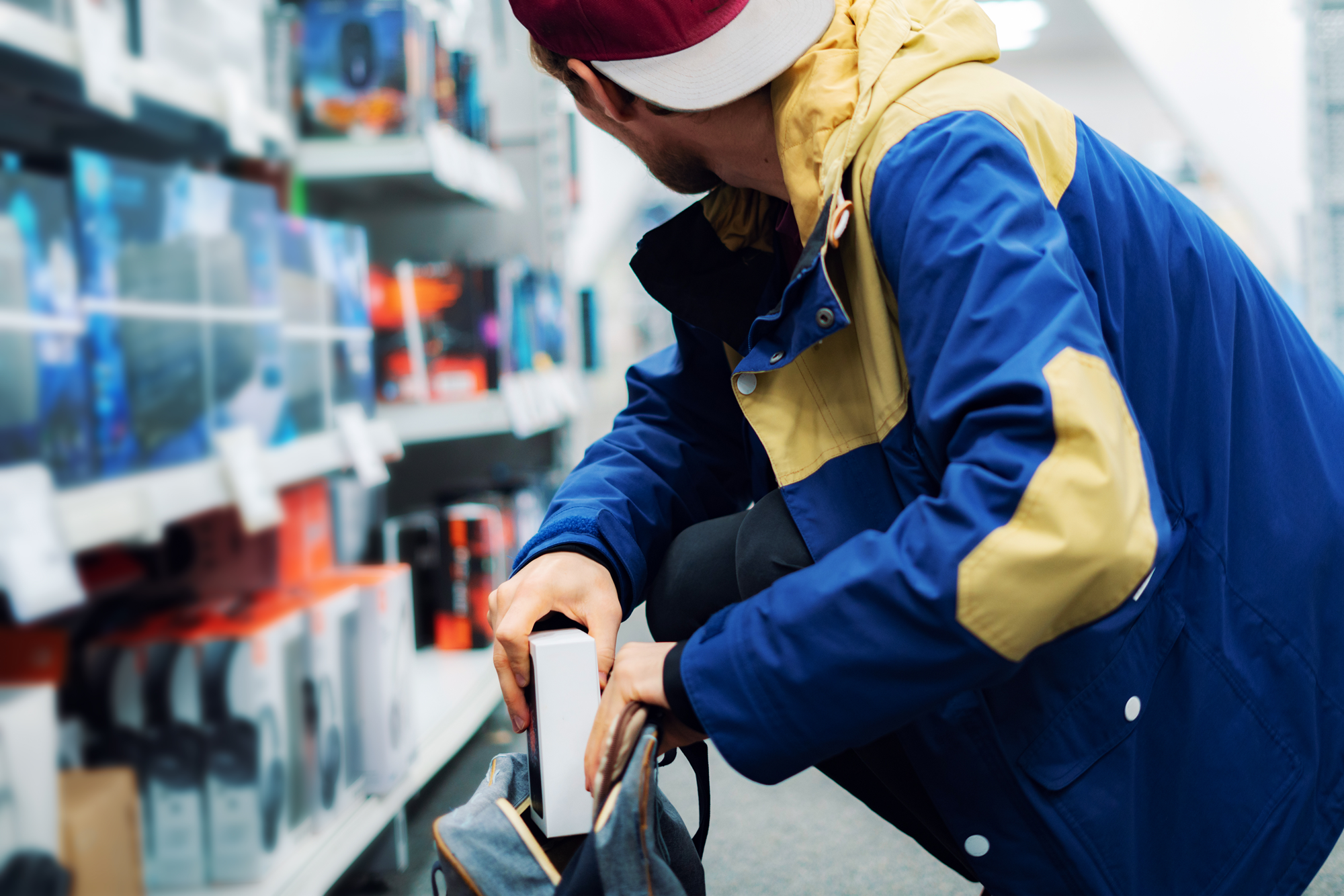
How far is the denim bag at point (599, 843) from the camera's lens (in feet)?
2.14

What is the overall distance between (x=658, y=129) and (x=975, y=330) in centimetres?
41

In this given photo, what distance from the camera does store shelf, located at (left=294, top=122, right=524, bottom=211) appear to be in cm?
168

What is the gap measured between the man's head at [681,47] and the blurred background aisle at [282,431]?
441mm

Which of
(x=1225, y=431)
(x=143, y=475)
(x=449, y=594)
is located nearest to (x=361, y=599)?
(x=143, y=475)

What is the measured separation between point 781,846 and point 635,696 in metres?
1.02

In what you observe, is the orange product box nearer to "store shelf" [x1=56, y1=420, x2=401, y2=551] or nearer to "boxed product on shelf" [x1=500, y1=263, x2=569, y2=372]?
"store shelf" [x1=56, y1=420, x2=401, y2=551]

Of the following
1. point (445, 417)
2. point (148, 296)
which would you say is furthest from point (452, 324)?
point (148, 296)

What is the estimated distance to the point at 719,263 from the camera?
103cm

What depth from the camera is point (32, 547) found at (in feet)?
2.35

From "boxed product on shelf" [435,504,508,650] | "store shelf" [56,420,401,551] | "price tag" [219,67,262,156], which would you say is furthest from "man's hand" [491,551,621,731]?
"boxed product on shelf" [435,504,508,650]

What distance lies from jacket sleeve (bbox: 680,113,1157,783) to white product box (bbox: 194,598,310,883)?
644 millimetres

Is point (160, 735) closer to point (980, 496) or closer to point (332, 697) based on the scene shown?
point (332, 697)

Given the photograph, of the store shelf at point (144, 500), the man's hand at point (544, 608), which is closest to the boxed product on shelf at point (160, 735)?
the store shelf at point (144, 500)

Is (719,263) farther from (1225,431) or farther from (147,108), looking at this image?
(147,108)
